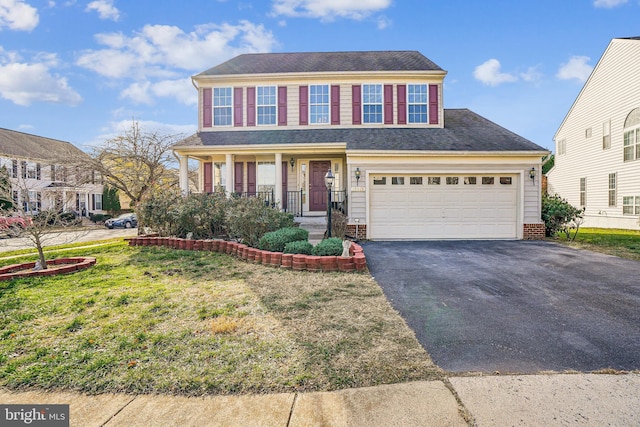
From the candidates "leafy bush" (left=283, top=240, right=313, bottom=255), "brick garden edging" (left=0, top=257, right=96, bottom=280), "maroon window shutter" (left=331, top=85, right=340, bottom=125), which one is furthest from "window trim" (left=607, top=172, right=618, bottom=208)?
"brick garden edging" (left=0, top=257, right=96, bottom=280)

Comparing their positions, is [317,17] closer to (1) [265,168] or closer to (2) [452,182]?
(1) [265,168]

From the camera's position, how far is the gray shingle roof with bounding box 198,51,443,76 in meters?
12.8

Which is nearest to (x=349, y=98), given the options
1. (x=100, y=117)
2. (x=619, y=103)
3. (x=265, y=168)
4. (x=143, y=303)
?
(x=265, y=168)

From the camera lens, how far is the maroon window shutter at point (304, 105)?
12.7 meters

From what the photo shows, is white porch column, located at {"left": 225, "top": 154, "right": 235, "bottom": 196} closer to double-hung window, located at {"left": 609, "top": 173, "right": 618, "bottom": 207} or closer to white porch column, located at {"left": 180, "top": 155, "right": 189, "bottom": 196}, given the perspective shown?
white porch column, located at {"left": 180, "top": 155, "right": 189, "bottom": 196}

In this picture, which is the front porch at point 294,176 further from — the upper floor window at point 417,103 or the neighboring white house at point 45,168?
the neighboring white house at point 45,168

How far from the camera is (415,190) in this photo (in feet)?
34.0

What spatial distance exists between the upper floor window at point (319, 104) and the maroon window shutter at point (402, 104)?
9.96ft

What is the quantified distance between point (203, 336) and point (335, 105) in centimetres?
1128

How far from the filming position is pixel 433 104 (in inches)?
498

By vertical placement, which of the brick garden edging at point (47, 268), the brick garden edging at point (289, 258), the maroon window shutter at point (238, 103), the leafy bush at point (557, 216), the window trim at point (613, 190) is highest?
the maroon window shutter at point (238, 103)

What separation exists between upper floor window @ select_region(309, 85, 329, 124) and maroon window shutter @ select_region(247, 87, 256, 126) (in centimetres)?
238

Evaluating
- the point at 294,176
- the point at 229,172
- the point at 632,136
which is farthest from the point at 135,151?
the point at 632,136

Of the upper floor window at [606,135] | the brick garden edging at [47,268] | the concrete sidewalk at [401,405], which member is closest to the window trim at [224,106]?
the brick garden edging at [47,268]
